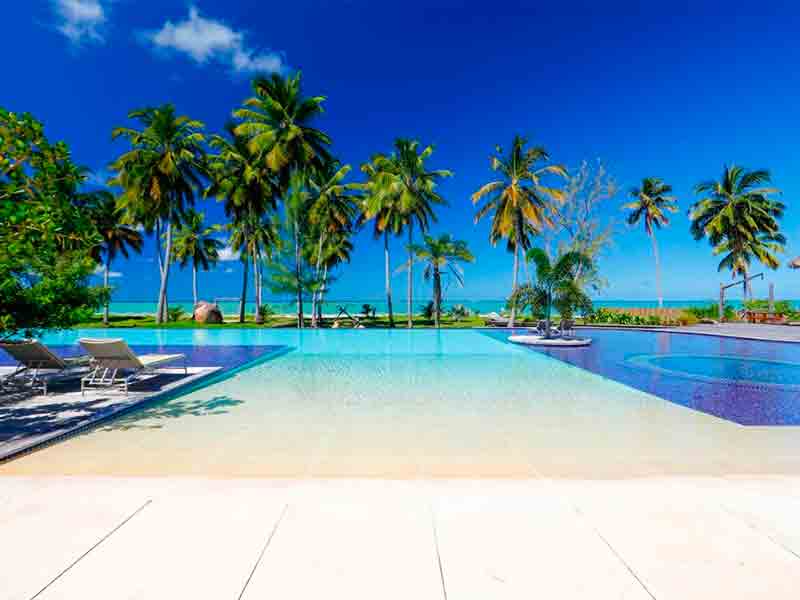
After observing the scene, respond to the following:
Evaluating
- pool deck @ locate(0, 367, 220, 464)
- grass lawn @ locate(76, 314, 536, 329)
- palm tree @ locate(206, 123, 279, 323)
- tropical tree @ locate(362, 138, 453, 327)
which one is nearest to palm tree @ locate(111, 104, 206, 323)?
palm tree @ locate(206, 123, 279, 323)

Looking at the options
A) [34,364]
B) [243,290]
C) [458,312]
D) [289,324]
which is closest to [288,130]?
[243,290]

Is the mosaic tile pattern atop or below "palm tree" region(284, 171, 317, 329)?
below

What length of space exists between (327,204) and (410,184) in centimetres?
678

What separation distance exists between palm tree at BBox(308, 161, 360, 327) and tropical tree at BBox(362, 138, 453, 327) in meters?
3.57

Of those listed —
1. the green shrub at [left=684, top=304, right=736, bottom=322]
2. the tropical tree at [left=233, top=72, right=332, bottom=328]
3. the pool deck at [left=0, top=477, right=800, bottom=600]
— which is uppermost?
Result: the tropical tree at [left=233, top=72, right=332, bottom=328]

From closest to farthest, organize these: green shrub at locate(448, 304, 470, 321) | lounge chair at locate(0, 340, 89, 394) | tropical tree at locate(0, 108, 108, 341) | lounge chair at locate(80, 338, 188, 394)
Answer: tropical tree at locate(0, 108, 108, 341) < lounge chair at locate(80, 338, 188, 394) < lounge chair at locate(0, 340, 89, 394) < green shrub at locate(448, 304, 470, 321)

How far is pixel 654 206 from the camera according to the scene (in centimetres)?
3144

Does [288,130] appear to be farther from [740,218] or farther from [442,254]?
[740,218]

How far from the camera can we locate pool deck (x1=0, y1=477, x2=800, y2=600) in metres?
1.98

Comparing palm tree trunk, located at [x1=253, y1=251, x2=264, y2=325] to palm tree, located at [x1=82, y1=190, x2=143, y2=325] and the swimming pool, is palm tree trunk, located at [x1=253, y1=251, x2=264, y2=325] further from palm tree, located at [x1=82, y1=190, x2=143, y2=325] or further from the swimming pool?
the swimming pool

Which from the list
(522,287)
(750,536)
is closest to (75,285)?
(750,536)

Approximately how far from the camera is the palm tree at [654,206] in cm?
3139

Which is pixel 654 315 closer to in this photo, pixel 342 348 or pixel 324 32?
pixel 342 348

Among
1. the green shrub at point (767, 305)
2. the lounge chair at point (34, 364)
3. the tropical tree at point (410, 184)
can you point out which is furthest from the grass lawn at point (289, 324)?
the lounge chair at point (34, 364)
